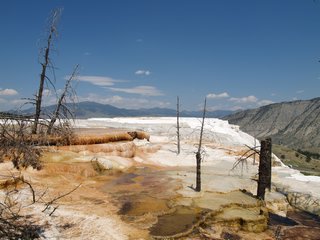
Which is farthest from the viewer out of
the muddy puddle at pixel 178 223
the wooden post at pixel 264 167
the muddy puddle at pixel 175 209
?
→ the wooden post at pixel 264 167

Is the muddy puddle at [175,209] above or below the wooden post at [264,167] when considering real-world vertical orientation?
below

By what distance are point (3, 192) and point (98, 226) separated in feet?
22.1

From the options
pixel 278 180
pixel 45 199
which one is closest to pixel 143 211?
pixel 45 199

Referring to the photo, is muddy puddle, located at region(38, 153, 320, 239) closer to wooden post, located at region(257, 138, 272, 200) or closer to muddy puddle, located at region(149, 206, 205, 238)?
muddy puddle, located at region(149, 206, 205, 238)

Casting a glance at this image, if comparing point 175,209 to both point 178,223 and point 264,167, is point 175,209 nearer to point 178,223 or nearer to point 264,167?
point 178,223

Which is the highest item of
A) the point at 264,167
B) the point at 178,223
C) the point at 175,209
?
the point at 264,167

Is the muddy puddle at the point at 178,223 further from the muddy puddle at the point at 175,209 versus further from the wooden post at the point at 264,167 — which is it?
the wooden post at the point at 264,167

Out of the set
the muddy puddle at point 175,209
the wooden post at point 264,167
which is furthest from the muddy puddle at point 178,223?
the wooden post at point 264,167

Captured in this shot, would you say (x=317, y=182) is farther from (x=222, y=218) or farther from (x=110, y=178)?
(x=110, y=178)

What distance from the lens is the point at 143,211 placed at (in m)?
19.1

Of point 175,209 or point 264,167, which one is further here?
point 264,167

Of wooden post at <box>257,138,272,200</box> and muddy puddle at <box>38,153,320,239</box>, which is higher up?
wooden post at <box>257,138,272,200</box>

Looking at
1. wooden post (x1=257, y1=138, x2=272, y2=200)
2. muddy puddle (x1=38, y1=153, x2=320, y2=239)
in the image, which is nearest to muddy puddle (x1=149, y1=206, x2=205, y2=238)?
muddy puddle (x1=38, y1=153, x2=320, y2=239)

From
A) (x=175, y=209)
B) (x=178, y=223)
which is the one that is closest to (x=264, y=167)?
(x=175, y=209)
